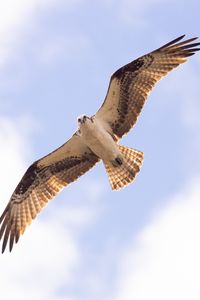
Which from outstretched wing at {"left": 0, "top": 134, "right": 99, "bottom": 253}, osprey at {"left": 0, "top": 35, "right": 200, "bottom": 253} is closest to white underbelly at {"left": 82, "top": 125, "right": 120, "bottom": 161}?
osprey at {"left": 0, "top": 35, "right": 200, "bottom": 253}

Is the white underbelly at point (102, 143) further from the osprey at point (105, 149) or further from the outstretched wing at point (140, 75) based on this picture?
the outstretched wing at point (140, 75)

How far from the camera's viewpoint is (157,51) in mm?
19516

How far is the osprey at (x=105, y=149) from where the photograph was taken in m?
19.4

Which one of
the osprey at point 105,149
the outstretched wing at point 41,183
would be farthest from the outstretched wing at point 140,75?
the outstretched wing at point 41,183

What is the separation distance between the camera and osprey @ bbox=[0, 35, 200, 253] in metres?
19.4

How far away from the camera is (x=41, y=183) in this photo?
67.6ft

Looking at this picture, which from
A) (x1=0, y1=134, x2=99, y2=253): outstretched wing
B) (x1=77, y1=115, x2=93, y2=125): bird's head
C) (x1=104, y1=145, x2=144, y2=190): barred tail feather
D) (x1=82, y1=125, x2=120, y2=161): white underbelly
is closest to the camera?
(x1=77, y1=115, x2=93, y2=125): bird's head

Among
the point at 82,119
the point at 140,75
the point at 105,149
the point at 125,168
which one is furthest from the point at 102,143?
the point at 140,75

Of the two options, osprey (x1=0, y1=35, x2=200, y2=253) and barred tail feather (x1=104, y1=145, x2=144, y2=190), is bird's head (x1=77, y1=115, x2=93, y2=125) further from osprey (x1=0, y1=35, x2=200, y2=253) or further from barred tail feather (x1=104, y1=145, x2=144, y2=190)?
barred tail feather (x1=104, y1=145, x2=144, y2=190)

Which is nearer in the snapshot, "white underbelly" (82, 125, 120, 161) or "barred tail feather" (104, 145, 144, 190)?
"white underbelly" (82, 125, 120, 161)

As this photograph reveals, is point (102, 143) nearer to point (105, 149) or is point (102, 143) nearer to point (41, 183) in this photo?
point (105, 149)

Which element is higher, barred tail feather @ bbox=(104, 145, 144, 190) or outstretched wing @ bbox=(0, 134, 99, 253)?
outstretched wing @ bbox=(0, 134, 99, 253)

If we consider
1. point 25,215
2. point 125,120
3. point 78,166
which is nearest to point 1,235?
point 25,215

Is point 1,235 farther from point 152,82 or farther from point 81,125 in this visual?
point 152,82
